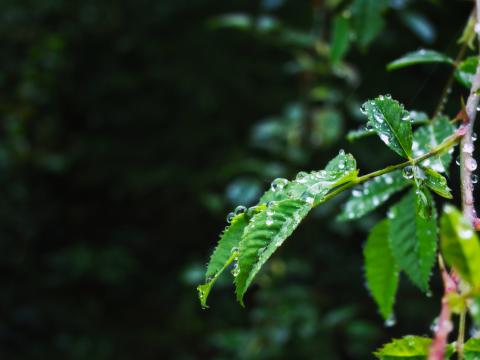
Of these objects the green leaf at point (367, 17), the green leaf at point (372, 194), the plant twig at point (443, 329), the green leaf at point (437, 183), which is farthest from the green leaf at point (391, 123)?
the green leaf at point (367, 17)

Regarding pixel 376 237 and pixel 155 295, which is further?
pixel 155 295

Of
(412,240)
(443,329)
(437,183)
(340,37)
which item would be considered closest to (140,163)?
(340,37)

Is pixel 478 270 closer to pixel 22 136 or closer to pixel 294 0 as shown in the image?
pixel 294 0

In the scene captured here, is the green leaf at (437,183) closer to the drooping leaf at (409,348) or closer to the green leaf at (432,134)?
the drooping leaf at (409,348)

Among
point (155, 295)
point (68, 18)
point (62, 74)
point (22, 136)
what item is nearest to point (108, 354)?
point (155, 295)

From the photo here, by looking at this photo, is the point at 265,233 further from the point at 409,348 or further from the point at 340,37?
the point at 340,37
